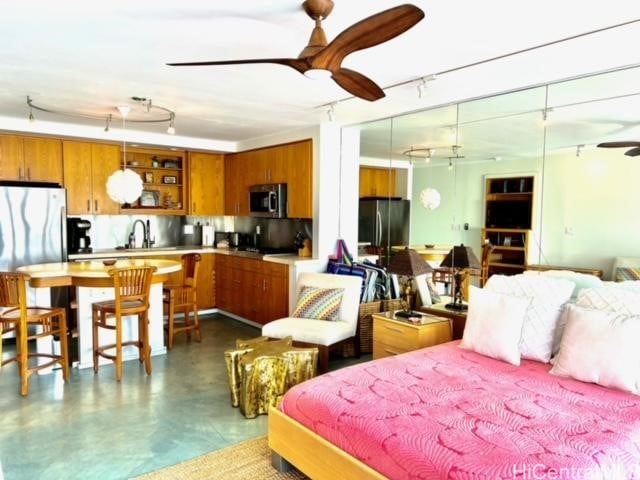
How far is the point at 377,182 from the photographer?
486cm

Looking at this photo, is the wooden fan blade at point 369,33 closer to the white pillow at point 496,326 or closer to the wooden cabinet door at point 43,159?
the white pillow at point 496,326

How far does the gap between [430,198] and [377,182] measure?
0.82 metres

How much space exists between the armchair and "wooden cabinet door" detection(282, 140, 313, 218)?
1.01m

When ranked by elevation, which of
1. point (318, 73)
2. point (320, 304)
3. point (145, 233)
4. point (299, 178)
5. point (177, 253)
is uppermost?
point (318, 73)

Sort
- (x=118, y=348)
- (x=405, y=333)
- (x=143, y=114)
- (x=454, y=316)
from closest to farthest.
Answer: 1. (x=405, y=333)
2. (x=454, y=316)
3. (x=118, y=348)
4. (x=143, y=114)

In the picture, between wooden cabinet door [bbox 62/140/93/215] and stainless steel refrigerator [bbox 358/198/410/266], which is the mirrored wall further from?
wooden cabinet door [bbox 62/140/93/215]

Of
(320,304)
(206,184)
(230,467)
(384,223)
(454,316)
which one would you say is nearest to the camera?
(230,467)

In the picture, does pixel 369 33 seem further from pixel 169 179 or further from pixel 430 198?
pixel 169 179

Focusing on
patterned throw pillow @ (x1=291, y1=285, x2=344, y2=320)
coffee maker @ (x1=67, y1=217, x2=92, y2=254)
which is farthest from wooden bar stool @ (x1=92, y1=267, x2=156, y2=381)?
coffee maker @ (x1=67, y1=217, x2=92, y2=254)

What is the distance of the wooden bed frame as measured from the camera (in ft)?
6.31

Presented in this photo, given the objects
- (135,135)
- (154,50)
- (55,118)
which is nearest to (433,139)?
(154,50)

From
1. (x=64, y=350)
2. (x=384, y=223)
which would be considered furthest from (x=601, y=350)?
(x=64, y=350)

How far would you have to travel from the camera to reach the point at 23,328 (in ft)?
11.3

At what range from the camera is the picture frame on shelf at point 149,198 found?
6.02 meters
